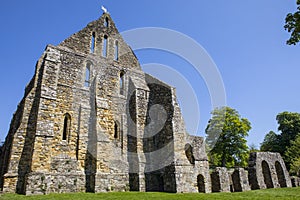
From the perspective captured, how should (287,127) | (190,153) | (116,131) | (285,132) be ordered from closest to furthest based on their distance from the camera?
(116,131) → (190,153) → (287,127) → (285,132)

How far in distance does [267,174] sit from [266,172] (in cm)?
21

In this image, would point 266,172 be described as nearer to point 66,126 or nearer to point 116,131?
point 116,131

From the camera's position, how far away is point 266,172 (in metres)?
20.6

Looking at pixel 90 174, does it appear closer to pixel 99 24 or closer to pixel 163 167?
pixel 163 167

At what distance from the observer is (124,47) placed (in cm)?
1909

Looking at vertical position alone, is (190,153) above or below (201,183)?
above

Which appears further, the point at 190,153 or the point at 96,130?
the point at 190,153

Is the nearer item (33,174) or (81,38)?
(33,174)

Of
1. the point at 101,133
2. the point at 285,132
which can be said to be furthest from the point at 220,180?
the point at 285,132

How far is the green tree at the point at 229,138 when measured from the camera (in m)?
29.5

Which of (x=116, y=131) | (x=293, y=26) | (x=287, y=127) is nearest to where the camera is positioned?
(x=293, y=26)

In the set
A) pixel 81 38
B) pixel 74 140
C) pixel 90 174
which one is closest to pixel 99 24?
pixel 81 38

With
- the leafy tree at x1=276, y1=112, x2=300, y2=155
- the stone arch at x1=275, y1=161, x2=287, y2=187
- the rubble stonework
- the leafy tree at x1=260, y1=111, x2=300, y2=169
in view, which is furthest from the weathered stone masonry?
the leafy tree at x1=276, y1=112, x2=300, y2=155

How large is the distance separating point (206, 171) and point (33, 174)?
11830 millimetres
